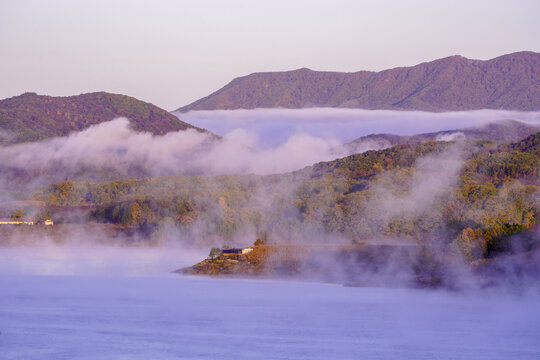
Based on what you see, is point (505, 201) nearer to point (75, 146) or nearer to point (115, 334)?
point (115, 334)

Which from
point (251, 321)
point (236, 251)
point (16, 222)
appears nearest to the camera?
point (251, 321)

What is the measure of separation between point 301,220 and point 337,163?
42.3m

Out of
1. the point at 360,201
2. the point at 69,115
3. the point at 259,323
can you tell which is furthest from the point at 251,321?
the point at 69,115

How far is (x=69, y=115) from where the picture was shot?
179250 mm

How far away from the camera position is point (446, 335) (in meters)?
29.3

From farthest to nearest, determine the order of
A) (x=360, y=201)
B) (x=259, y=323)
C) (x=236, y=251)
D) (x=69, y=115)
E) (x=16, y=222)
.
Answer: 1. (x=69, y=115)
2. (x=16, y=222)
3. (x=360, y=201)
4. (x=236, y=251)
5. (x=259, y=323)

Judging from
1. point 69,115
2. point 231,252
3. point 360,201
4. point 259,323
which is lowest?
point 259,323

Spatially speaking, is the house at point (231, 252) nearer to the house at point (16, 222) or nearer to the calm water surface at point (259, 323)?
the calm water surface at point (259, 323)

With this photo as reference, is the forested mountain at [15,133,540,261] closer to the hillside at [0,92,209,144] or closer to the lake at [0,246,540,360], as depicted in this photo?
the lake at [0,246,540,360]

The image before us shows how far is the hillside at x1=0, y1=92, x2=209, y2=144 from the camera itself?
525 ft

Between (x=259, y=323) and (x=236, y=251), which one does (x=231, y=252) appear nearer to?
(x=236, y=251)

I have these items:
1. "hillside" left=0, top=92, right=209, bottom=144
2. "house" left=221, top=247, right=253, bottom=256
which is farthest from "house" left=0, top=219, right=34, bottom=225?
"hillside" left=0, top=92, right=209, bottom=144

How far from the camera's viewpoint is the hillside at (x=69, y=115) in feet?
525

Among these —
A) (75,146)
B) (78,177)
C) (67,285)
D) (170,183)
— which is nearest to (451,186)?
(170,183)
